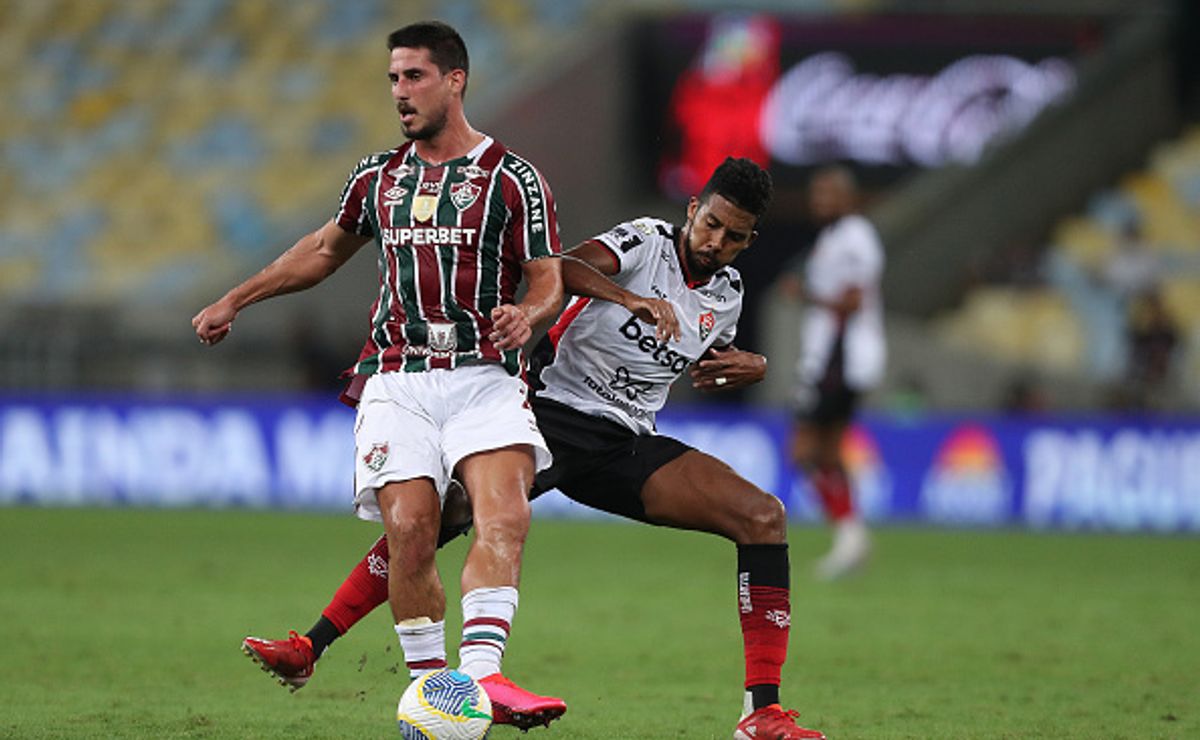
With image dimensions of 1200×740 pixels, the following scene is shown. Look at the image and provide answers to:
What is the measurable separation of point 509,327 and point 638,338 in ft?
3.08

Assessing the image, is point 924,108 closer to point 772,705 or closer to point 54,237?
point 54,237

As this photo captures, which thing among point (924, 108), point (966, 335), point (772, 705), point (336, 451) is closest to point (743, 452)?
point (336, 451)

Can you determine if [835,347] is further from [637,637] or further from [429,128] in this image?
[429,128]

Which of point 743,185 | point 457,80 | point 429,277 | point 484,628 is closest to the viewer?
point 484,628

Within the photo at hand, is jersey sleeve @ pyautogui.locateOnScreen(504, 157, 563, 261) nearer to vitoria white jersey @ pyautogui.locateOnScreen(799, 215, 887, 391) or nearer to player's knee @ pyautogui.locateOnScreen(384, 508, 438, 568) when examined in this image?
player's knee @ pyautogui.locateOnScreen(384, 508, 438, 568)

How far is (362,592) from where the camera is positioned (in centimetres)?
681

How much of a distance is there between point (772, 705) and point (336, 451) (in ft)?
36.5

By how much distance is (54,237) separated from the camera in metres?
22.2

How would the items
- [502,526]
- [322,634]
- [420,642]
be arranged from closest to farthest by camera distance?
[502,526], [420,642], [322,634]

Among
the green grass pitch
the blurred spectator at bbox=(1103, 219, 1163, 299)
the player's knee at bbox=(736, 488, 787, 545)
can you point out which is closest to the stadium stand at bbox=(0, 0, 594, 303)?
the blurred spectator at bbox=(1103, 219, 1163, 299)

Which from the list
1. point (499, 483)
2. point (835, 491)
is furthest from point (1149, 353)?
point (499, 483)

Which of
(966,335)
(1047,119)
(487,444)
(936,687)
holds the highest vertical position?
(1047,119)

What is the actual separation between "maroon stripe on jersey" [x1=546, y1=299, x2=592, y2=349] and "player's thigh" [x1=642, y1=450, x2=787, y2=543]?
62 centimetres

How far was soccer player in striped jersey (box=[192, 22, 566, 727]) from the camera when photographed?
240 inches
